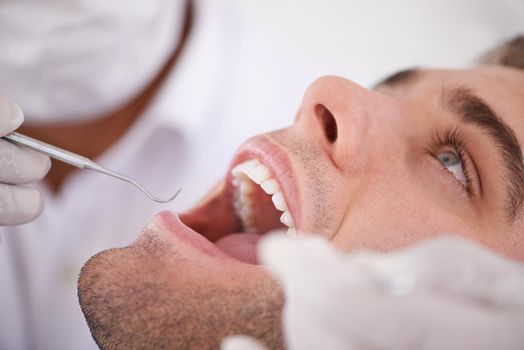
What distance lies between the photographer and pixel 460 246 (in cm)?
48

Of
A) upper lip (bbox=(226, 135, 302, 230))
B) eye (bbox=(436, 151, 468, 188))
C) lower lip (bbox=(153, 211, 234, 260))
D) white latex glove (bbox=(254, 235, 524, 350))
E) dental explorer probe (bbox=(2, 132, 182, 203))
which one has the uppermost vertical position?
eye (bbox=(436, 151, 468, 188))

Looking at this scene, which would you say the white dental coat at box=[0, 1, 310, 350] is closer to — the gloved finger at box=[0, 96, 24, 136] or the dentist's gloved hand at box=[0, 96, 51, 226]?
the dentist's gloved hand at box=[0, 96, 51, 226]

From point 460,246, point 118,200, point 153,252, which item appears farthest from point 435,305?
point 118,200

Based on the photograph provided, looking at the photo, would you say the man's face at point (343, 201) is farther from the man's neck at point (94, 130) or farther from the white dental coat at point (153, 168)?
the man's neck at point (94, 130)

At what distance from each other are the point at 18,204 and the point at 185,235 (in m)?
0.30

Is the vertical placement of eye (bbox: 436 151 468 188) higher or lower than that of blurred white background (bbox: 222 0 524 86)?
lower

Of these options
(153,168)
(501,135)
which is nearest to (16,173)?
(153,168)

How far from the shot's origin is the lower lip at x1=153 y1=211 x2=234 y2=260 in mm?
767

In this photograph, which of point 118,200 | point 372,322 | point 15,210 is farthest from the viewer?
point 118,200

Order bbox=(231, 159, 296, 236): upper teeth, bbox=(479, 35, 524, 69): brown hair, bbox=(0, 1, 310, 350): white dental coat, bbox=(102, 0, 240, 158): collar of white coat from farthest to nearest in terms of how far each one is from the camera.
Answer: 1. bbox=(102, 0, 240, 158): collar of white coat
2. bbox=(0, 1, 310, 350): white dental coat
3. bbox=(479, 35, 524, 69): brown hair
4. bbox=(231, 159, 296, 236): upper teeth

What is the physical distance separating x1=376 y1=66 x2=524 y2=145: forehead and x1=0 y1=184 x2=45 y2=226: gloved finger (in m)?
0.68

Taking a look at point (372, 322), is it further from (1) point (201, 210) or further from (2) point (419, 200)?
(1) point (201, 210)

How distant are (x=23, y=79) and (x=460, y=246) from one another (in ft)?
3.89

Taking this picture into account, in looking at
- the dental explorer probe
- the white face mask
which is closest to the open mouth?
the dental explorer probe
